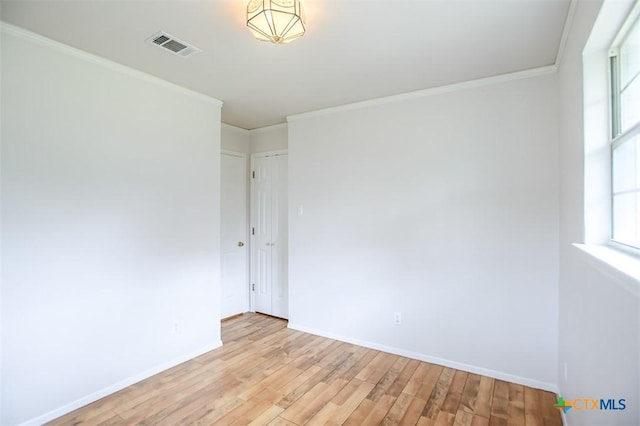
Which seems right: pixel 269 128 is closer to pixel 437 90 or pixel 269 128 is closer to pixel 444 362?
pixel 437 90

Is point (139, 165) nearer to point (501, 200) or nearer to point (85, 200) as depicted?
point (85, 200)

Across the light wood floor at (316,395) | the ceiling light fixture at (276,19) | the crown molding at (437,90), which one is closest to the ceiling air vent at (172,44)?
the ceiling light fixture at (276,19)

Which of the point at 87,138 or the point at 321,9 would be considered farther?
the point at 87,138

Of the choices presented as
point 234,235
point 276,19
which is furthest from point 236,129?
point 276,19

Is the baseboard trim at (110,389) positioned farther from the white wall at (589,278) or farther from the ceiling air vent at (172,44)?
the white wall at (589,278)

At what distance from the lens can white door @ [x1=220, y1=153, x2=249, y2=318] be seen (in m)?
4.20

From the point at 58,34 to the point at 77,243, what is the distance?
141 centimetres

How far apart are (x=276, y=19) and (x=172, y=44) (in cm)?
98

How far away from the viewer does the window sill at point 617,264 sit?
0.86 m

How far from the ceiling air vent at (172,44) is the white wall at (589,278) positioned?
2316mm

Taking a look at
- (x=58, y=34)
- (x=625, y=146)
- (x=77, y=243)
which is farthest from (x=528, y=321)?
(x=58, y=34)

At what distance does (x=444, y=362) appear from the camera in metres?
2.89

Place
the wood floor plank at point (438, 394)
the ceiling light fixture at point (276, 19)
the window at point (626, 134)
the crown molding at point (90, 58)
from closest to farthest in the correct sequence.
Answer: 1. the window at point (626, 134)
2. the ceiling light fixture at point (276, 19)
3. the crown molding at point (90, 58)
4. the wood floor plank at point (438, 394)

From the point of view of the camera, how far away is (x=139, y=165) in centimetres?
266
